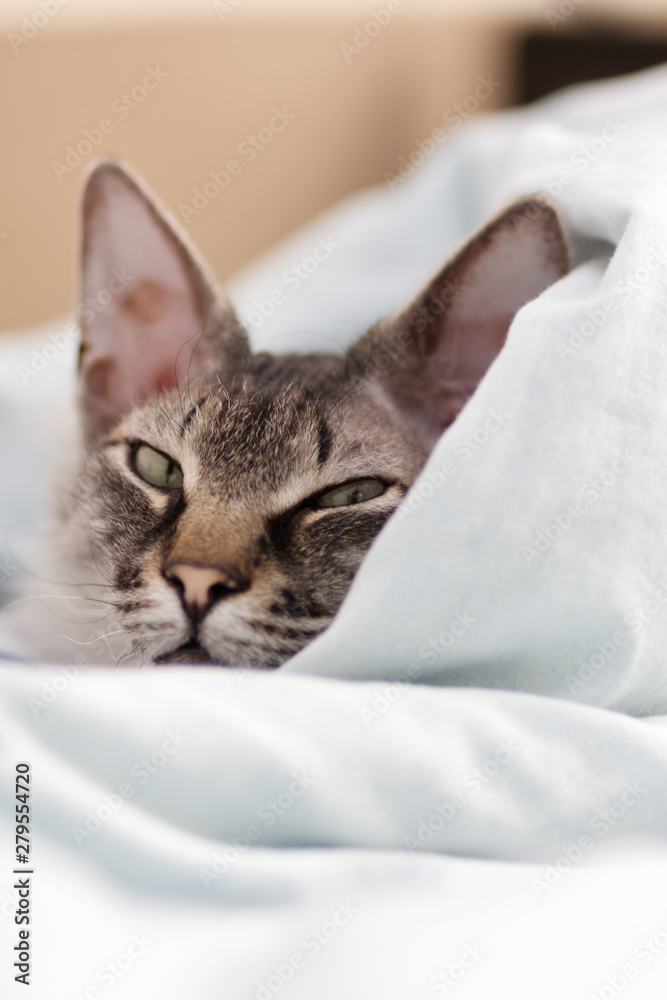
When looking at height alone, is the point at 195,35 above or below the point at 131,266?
above

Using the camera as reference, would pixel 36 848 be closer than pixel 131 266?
Yes

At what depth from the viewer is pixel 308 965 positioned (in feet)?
1.84

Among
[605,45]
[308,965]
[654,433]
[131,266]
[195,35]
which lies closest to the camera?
[308,965]

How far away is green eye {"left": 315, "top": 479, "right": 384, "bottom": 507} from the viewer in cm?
97

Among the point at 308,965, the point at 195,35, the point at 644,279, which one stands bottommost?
the point at 308,965

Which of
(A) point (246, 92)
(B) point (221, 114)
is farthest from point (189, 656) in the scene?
(A) point (246, 92)

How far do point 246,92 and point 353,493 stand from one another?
2.57 metres

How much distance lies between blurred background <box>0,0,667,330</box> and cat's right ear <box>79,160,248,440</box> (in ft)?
5.37

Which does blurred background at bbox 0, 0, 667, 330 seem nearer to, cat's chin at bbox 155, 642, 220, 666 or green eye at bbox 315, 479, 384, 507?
green eye at bbox 315, 479, 384, 507

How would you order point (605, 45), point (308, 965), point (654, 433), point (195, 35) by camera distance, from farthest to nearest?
point (605, 45), point (195, 35), point (654, 433), point (308, 965)

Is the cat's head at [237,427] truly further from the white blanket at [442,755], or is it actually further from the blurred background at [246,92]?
the blurred background at [246,92]

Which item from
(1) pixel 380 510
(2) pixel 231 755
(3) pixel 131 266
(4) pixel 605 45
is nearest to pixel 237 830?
(2) pixel 231 755

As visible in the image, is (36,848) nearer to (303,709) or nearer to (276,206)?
(303,709)

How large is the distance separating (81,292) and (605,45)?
2847mm
